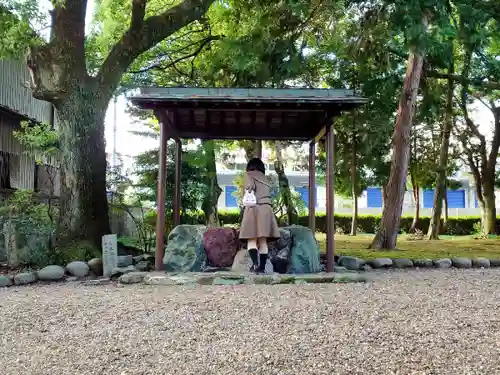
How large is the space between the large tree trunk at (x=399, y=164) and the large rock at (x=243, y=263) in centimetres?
596

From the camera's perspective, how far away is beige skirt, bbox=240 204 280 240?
8539 mm

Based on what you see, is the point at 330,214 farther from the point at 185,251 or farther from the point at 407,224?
the point at 407,224

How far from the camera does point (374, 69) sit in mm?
16484

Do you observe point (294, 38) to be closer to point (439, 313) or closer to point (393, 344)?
point (439, 313)

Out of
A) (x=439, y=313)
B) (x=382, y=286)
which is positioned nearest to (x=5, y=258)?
(x=382, y=286)

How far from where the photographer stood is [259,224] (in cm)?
855

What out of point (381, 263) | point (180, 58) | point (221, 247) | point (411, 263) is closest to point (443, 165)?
point (411, 263)

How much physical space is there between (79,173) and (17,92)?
6562 mm

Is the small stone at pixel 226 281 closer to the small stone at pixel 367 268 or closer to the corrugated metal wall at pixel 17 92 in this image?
the small stone at pixel 367 268

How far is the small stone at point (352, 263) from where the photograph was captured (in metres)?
10.5

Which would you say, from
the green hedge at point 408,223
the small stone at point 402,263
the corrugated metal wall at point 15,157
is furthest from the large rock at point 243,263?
the green hedge at point 408,223

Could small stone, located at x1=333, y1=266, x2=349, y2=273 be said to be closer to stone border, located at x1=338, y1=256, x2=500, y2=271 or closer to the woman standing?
stone border, located at x1=338, y1=256, x2=500, y2=271

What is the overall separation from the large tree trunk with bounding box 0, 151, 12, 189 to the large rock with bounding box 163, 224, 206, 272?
7.64 m

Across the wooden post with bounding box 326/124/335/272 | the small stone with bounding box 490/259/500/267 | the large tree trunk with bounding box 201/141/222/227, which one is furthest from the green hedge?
the wooden post with bounding box 326/124/335/272
